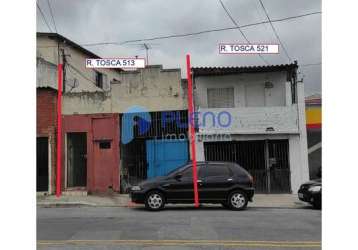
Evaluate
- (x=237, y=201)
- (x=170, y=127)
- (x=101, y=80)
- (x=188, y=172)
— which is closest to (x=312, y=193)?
(x=237, y=201)

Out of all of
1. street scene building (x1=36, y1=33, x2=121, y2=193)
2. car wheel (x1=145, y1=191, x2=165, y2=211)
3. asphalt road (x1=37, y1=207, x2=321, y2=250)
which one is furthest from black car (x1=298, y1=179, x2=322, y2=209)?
street scene building (x1=36, y1=33, x2=121, y2=193)

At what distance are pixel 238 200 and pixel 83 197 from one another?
24.0 feet

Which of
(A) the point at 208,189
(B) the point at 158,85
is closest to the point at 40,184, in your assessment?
(B) the point at 158,85

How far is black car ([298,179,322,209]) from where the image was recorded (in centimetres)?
1488

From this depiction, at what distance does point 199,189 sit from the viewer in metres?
14.2

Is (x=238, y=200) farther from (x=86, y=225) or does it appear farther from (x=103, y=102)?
(x=103, y=102)

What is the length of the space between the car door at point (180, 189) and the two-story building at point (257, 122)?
5.29m

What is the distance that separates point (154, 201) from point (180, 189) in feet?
2.94

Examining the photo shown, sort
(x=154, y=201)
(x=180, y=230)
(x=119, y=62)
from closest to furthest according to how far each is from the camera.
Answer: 1. (x=180, y=230)
2. (x=119, y=62)
3. (x=154, y=201)

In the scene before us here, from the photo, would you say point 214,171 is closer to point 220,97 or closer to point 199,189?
point 199,189

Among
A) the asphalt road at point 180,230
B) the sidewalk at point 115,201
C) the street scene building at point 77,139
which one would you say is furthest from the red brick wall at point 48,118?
the asphalt road at point 180,230

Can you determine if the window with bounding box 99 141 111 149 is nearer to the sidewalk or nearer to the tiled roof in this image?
the sidewalk

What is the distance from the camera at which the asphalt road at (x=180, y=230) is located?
8336 millimetres

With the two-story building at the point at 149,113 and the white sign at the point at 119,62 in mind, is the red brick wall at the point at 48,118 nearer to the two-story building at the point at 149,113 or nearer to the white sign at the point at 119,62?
the two-story building at the point at 149,113
